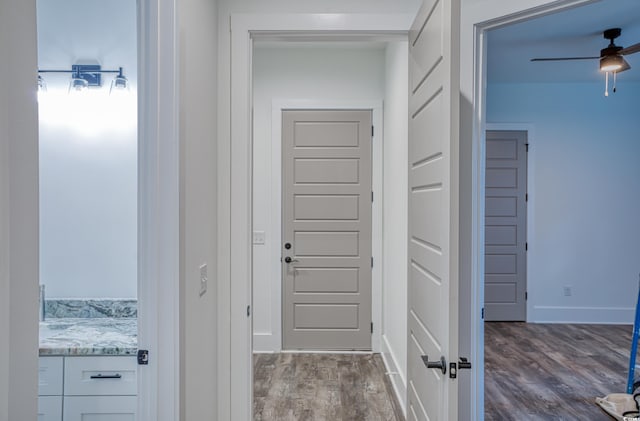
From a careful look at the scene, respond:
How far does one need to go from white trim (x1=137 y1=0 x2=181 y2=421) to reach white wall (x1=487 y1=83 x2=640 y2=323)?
454 cm

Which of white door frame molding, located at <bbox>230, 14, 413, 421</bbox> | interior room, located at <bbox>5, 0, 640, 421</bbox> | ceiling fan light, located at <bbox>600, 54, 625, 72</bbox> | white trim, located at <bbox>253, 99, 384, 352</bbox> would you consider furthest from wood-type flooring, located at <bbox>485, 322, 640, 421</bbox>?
ceiling fan light, located at <bbox>600, 54, 625, 72</bbox>

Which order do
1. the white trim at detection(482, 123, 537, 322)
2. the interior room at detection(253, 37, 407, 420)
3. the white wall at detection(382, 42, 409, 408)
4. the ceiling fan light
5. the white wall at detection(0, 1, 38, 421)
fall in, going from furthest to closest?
the white trim at detection(482, 123, 537, 322) → the interior room at detection(253, 37, 407, 420) → the ceiling fan light → the white wall at detection(382, 42, 409, 408) → the white wall at detection(0, 1, 38, 421)

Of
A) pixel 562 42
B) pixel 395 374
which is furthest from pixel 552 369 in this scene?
pixel 562 42

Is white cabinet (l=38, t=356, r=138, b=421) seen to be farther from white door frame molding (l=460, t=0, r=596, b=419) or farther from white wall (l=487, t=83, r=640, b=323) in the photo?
white wall (l=487, t=83, r=640, b=323)

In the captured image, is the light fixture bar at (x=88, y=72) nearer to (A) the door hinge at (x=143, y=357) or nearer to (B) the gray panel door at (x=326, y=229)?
(A) the door hinge at (x=143, y=357)

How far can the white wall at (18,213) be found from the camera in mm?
626

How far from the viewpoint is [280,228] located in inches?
155

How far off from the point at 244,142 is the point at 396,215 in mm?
1628

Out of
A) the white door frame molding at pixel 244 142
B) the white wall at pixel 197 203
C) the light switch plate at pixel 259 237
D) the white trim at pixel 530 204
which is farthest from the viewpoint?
the white trim at pixel 530 204

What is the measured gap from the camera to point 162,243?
52.3 inches

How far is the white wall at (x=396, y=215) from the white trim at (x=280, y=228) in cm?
10

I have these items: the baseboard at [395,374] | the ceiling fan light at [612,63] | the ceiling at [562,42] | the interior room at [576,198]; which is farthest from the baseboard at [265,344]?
the ceiling fan light at [612,63]

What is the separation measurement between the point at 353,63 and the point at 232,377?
117 inches

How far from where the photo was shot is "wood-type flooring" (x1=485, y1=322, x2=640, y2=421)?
115 inches
